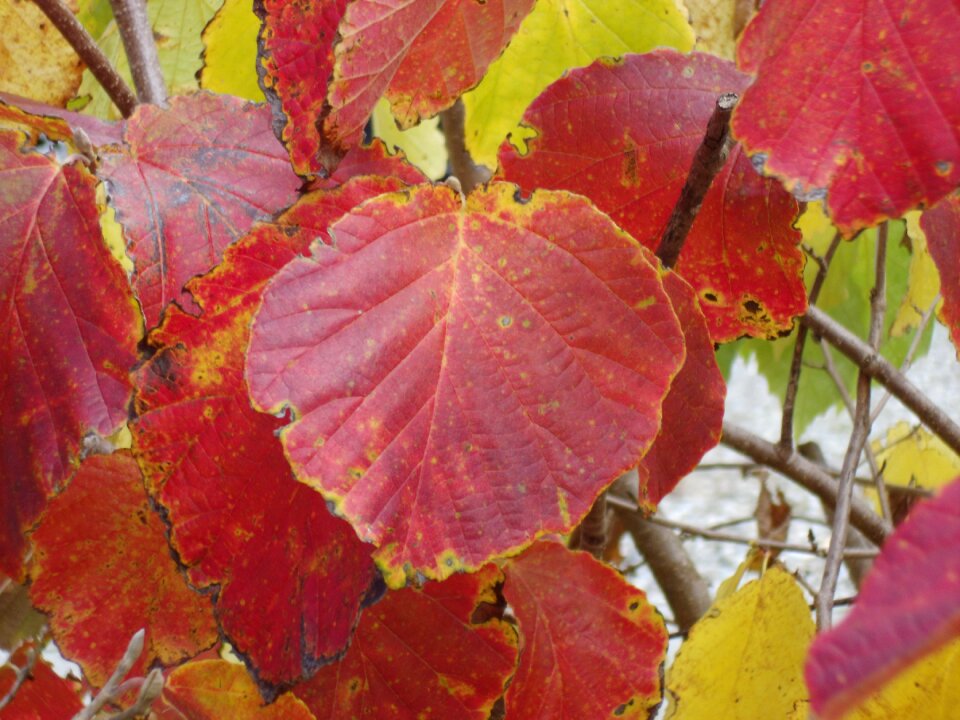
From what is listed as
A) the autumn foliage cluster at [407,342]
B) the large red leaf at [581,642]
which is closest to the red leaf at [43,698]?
the autumn foliage cluster at [407,342]

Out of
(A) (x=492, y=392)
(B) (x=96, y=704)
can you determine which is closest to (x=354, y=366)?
(A) (x=492, y=392)

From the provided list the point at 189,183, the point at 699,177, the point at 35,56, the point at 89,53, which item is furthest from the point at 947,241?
the point at 35,56

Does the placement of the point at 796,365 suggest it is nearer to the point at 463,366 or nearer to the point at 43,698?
the point at 463,366

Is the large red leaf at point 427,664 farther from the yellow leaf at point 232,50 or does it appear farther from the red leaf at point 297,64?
the yellow leaf at point 232,50

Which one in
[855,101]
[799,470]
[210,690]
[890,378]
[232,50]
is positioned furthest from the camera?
[799,470]

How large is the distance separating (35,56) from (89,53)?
0.12m

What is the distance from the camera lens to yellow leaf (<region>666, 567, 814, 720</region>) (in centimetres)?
48

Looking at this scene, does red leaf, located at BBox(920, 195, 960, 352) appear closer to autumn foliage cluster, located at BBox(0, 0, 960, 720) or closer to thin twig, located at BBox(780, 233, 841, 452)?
autumn foliage cluster, located at BBox(0, 0, 960, 720)

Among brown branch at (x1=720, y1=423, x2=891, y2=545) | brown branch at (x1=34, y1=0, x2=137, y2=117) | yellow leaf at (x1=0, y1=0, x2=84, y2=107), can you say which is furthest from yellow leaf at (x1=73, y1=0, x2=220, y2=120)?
brown branch at (x1=720, y1=423, x2=891, y2=545)

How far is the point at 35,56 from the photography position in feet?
1.95

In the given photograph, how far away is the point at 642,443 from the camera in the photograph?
327mm

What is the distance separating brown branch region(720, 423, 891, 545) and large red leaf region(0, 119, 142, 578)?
0.54m

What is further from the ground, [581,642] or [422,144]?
[422,144]

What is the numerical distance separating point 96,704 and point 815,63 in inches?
13.3
